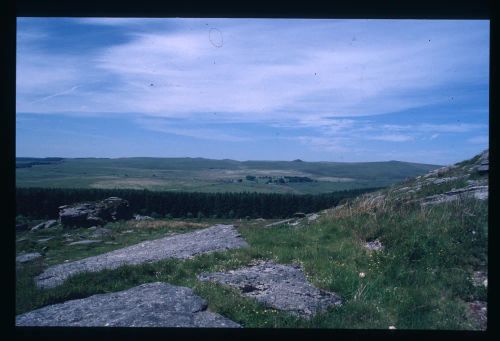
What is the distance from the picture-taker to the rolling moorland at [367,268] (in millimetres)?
6508

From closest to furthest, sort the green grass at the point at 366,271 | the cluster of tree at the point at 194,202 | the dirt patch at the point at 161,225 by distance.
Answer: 1. the green grass at the point at 366,271
2. the dirt patch at the point at 161,225
3. the cluster of tree at the point at 194,202

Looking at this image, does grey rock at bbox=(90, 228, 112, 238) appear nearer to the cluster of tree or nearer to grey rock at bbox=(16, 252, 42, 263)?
the cluster of tree

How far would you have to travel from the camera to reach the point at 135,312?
6543 millimetres

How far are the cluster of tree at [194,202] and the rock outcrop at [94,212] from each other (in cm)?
56

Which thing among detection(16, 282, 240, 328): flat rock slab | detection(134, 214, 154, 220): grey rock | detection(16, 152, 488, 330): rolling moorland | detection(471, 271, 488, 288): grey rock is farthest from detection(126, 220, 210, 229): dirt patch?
detection(471, 271, 488, 288): grey rock

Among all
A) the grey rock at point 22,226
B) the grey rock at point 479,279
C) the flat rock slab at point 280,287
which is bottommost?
the flat rock slab at point 280,287

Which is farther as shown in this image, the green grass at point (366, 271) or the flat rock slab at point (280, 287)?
the flat rock slab at point (280, 287)

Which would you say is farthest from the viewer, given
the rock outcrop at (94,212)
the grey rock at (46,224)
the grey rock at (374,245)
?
the rock outcrop at (94,212)

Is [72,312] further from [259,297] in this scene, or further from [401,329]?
[401,329]

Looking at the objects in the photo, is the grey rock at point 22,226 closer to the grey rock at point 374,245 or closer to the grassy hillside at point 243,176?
the grassy hillside at point 243,176

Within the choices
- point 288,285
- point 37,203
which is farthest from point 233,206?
point 288,285

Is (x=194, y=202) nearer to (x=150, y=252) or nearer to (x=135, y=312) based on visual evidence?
(x=150, y=252)

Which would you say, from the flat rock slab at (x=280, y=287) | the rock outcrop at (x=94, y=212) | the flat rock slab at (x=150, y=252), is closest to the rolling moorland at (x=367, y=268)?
the flat rock slab at (x=280, y=287)

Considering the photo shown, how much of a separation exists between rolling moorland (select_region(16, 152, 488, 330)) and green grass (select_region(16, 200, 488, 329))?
0.02 m
